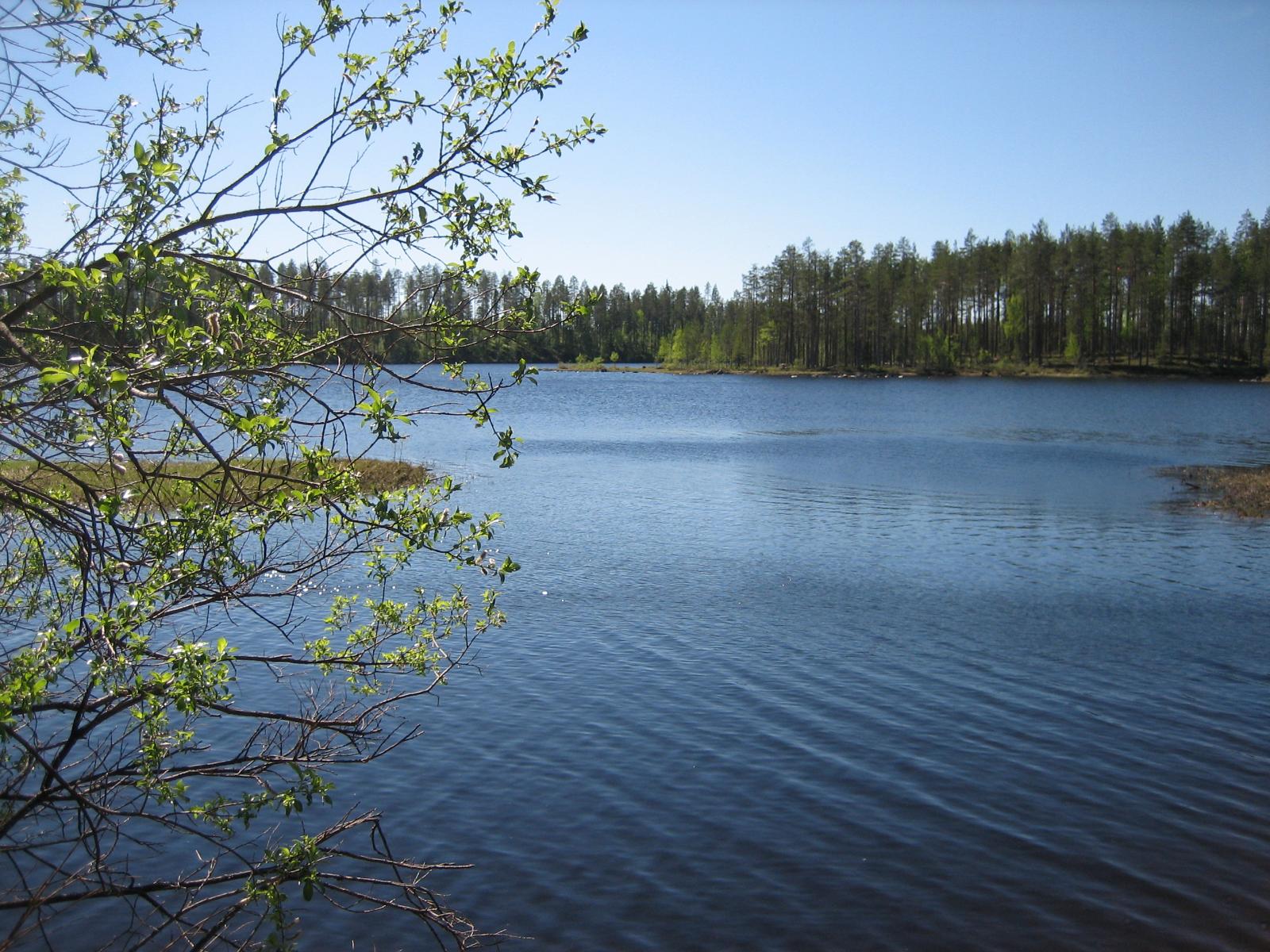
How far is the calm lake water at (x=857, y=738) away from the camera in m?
8.64

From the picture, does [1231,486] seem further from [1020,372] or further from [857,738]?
[1020,372]

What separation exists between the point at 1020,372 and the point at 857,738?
115m

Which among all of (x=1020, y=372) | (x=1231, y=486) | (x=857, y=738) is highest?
(x=1020, y=372)

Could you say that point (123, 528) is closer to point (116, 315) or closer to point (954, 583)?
point (116, 315)

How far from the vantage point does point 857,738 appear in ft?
40.0

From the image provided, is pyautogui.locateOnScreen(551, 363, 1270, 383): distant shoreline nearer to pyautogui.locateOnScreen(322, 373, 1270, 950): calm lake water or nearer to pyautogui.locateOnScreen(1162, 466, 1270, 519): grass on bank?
pyautogui.locateOnScreen(1162, 466, 1270, 519): grass on bank

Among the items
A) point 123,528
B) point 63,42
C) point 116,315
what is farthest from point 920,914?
point 63,42

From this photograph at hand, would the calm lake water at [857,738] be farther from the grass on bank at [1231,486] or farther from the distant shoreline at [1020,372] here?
the distant shoreline at [1020,372]

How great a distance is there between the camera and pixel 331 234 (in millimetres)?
5781

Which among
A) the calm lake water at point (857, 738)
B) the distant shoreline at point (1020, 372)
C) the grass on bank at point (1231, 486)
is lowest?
the calm lake water at point (857, 738)

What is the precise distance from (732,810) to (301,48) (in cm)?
815

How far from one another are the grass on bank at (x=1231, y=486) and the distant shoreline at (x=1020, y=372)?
64.2 metres

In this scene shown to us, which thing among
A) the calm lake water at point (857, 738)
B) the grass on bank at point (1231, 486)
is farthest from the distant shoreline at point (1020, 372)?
the calm lake water at point (857, 738)

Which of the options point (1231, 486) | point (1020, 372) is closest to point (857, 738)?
point (1231, 486)
